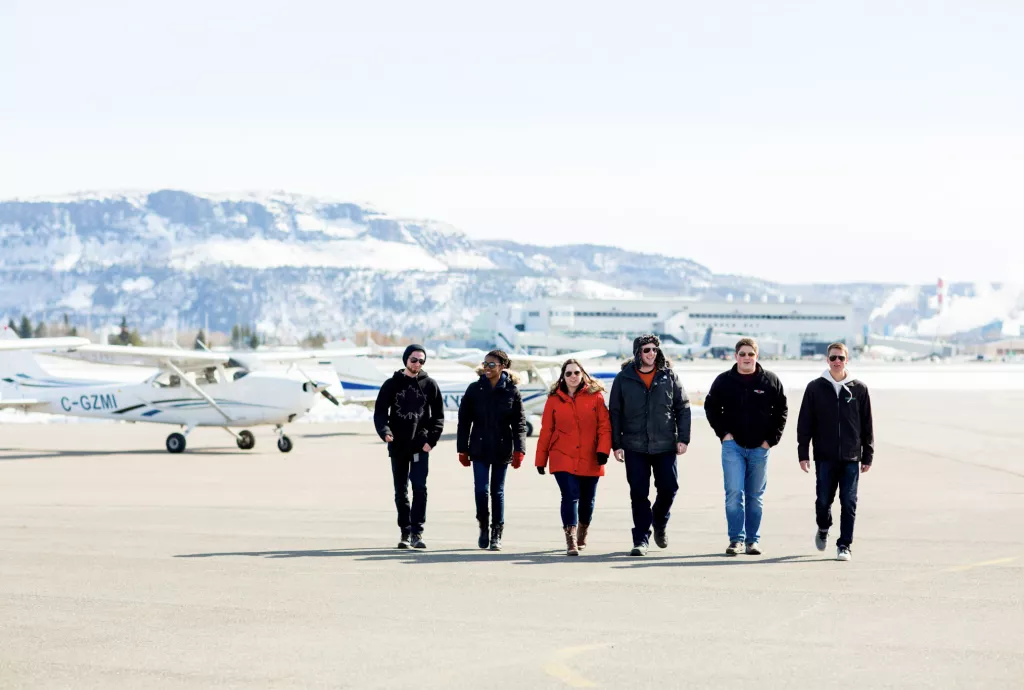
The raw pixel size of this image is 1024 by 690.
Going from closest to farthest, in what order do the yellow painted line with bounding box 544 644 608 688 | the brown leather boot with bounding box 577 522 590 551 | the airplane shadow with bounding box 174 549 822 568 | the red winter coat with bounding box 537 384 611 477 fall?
the yellow painted line with bounding box 544 644 608 688, the airplane shadow with bounding box 174 549 822 568, the red winter coat with bounding box 537 384 611 477, the brown leather boot with bounding box 577 522 590 551

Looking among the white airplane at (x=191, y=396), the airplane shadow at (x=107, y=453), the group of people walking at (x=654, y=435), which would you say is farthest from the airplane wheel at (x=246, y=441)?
the group of people walking at (x=654, y=435)

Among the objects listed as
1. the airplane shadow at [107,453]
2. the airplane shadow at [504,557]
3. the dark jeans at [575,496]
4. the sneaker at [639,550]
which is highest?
the dark jeans at [575,496]

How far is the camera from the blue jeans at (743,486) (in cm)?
1029

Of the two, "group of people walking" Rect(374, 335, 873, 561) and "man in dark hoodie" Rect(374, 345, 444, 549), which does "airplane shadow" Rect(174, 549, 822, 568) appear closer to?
"group of people walking" Rect(374, 335, 873, 561)

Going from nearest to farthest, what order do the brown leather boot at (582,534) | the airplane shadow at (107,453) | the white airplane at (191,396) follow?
the brown leather boot at (582,534), the airplane shadow at (107,453), the white airplane at (191,396)

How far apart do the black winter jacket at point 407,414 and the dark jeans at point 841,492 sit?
302cm

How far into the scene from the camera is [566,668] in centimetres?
641

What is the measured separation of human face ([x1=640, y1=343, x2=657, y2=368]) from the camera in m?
10.2

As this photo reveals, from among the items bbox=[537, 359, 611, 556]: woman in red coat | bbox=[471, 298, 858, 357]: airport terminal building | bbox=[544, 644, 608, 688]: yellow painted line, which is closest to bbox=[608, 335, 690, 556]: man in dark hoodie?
bbox=[537, 359, 611, 556]: woman in red coat

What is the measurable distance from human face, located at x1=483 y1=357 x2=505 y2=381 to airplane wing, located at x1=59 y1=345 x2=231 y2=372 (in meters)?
13.6

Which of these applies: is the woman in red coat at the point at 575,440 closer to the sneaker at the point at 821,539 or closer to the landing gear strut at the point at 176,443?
the sneaker at the point at 821,539

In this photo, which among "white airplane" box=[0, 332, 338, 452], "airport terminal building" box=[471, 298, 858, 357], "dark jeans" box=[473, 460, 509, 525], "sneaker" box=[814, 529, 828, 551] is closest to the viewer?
"sneaker" box=[814, 529, 828, 551]

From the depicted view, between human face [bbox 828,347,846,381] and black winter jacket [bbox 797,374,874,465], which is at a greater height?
human face [bbox 828,347,846,381]

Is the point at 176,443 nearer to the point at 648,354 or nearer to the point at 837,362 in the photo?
the point at 648,354
